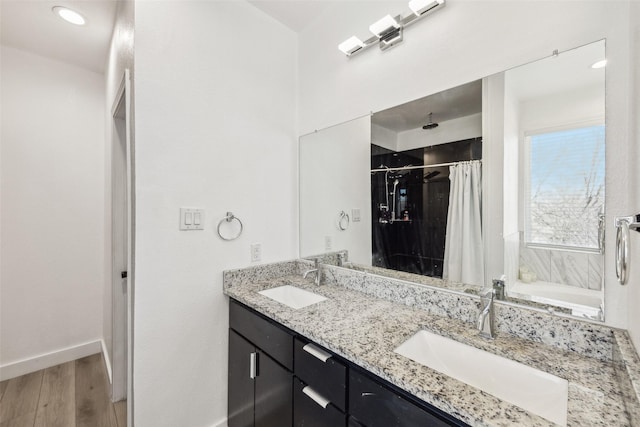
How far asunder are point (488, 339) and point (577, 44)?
3.53ft

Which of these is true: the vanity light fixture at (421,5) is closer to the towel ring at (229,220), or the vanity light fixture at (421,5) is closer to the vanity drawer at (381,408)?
the towel ring at (229,220)

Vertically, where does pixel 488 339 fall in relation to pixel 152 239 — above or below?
below

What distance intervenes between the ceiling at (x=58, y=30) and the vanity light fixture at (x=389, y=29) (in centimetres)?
155

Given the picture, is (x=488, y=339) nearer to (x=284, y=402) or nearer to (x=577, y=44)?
(x=284, y=402)

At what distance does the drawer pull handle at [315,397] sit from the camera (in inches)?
38.7

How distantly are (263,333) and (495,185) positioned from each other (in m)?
1.23

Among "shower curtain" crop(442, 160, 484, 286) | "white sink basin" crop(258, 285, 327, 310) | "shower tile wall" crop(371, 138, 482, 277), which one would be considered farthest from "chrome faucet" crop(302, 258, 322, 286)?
"shower curtain" crop(442, 160, 484, 286)

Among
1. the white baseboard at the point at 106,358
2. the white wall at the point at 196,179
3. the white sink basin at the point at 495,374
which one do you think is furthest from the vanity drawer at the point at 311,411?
the white baseboard at the point at 106,358

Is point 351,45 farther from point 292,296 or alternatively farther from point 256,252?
point 292,296

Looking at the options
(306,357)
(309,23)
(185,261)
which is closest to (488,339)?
(306,357)

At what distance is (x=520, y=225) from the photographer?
42.9 inches

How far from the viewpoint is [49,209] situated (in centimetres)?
238

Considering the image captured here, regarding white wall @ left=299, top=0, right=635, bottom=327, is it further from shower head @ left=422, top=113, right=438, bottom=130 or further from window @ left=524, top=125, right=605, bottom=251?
shower head @ left=422, top=113, right=438, bottom=130

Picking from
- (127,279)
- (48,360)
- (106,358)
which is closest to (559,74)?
(127,279)
